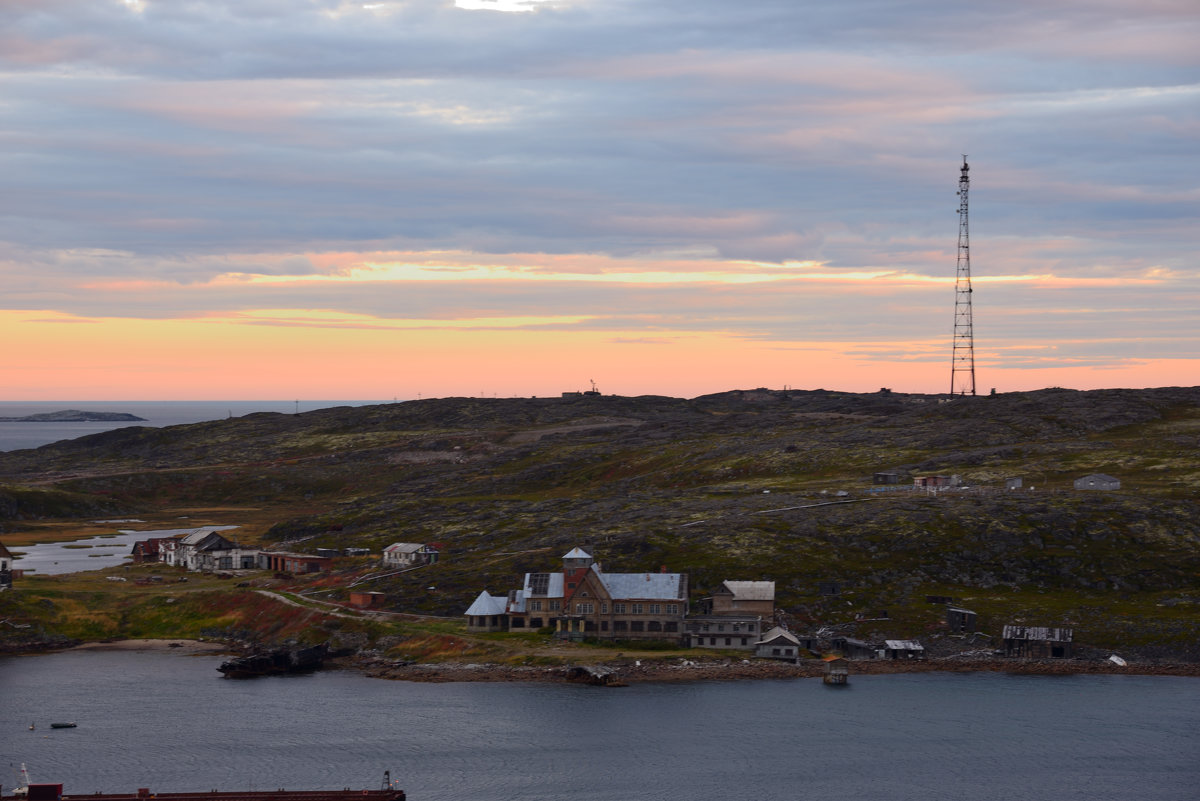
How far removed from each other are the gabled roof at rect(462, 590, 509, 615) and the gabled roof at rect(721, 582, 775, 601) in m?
28.5

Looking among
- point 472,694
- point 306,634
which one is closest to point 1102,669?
point 472,694

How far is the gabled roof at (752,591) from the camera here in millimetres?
152750

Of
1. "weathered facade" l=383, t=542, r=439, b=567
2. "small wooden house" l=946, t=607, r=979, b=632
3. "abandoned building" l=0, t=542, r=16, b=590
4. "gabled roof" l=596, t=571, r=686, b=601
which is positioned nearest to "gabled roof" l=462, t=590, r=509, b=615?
"gabled roof" l=596, t=571, r=686, b=601

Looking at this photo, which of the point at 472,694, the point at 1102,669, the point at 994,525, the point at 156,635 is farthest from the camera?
the point at 994,525

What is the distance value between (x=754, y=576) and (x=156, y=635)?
8067 centimetres

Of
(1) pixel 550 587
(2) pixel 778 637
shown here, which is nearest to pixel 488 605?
(1) pixel 550 587

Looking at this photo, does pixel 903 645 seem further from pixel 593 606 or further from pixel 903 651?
pixel 593 606

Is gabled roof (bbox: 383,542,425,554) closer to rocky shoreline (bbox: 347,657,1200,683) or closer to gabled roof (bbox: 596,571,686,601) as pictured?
rocky shoreline (bbox: 347,657,1200,683)

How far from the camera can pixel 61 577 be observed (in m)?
195

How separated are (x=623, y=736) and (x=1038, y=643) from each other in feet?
196

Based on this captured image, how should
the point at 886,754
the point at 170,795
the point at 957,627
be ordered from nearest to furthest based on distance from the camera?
the point at 170,795, the point at 886,754, the point at 957,627

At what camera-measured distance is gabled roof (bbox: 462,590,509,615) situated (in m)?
156

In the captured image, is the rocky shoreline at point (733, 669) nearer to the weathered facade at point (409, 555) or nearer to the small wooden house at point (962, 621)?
the small wooden house at point (962, 621)

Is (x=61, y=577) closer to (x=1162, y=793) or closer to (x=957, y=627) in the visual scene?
(x=957, y=627)
